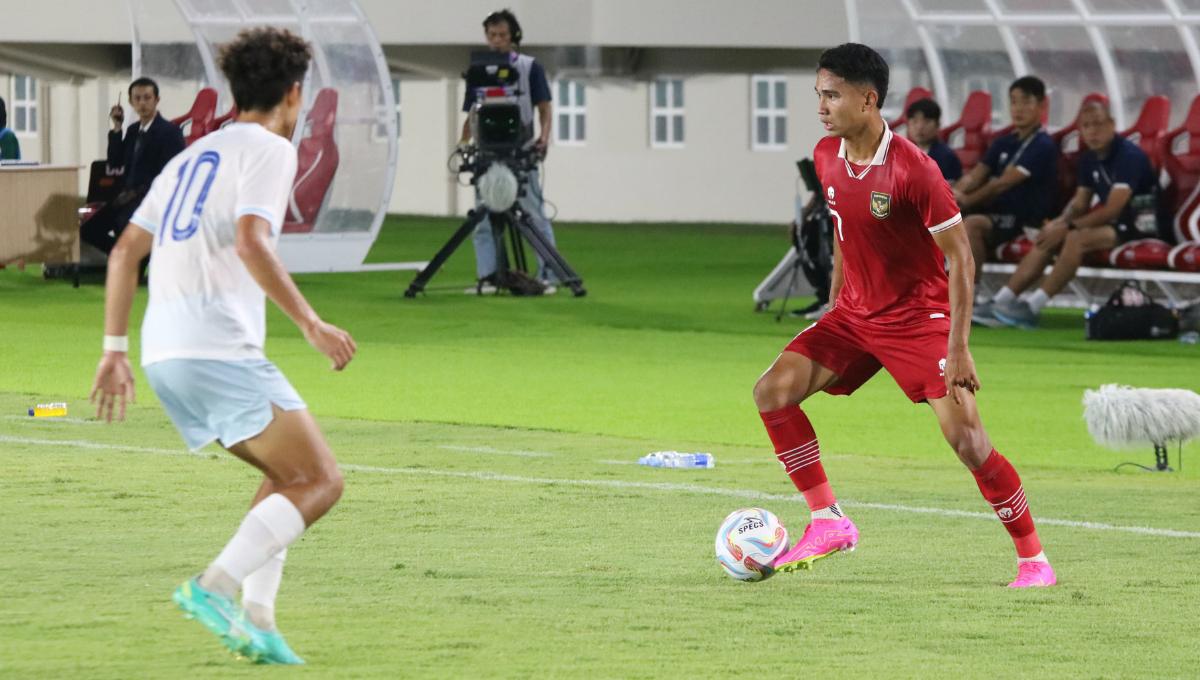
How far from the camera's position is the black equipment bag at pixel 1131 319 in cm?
1838

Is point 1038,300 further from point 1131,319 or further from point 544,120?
point 544,120

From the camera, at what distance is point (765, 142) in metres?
45.3

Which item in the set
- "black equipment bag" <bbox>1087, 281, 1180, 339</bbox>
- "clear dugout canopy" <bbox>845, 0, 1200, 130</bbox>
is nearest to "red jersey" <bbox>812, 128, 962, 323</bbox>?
"black equipment bag" <bbox>1087, 281, 1180, 339</bbox>

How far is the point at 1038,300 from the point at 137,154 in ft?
29.7

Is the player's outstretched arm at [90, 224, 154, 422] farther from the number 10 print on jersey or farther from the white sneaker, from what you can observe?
the white sneaker

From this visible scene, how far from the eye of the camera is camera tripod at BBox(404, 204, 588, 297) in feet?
70.6

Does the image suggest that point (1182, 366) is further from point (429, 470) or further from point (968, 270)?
point (968, 270)

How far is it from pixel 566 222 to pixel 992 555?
1364 inches

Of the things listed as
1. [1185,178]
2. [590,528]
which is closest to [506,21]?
[1185,178]

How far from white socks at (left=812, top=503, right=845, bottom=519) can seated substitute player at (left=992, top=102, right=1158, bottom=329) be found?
37.5ft

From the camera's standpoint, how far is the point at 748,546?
25.5ft

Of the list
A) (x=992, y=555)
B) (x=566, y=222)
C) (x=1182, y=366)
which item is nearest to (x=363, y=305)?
(x=1182, y=366)

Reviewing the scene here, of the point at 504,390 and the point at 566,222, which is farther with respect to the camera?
the point at 566,222

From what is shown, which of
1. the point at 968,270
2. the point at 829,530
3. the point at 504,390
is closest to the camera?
the point at 968,270
